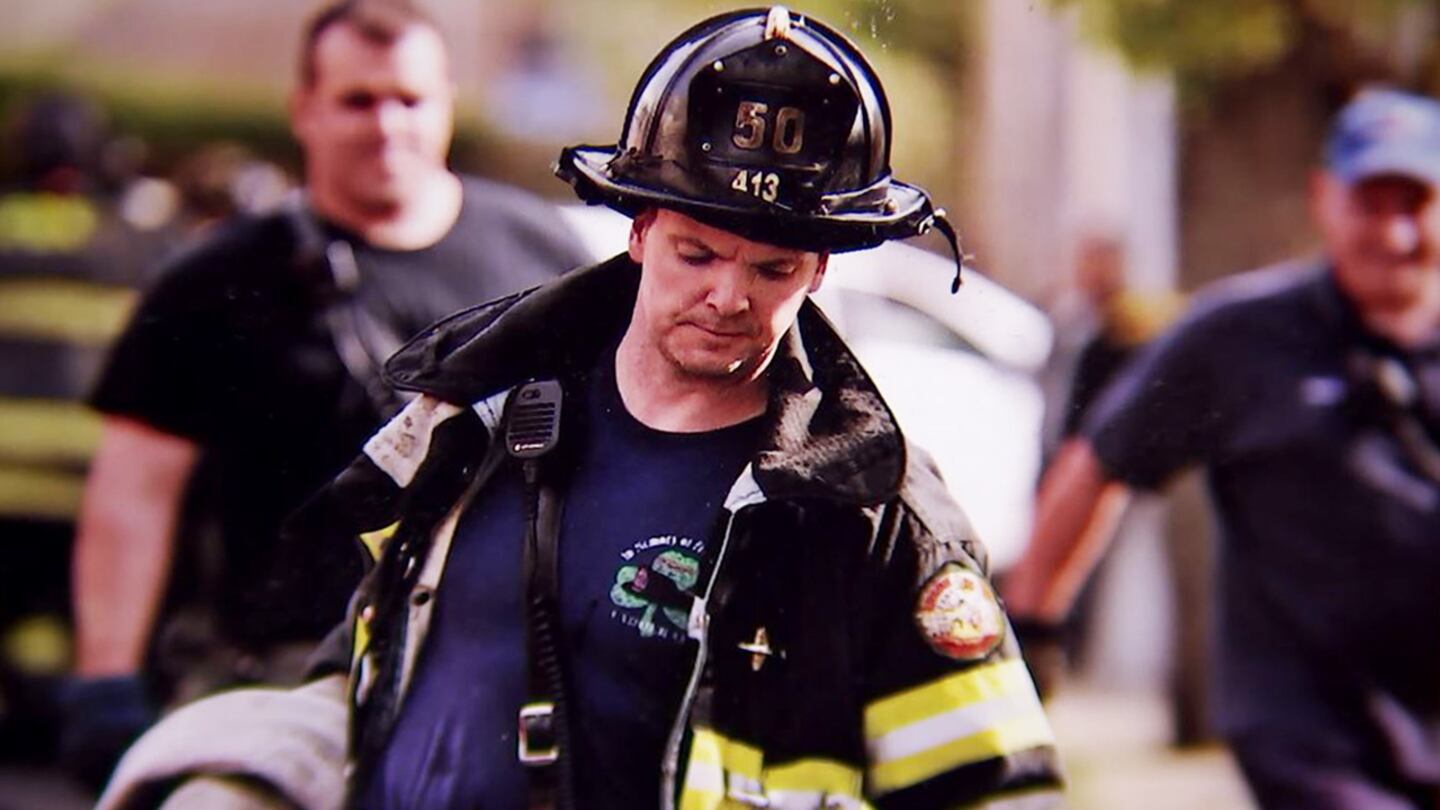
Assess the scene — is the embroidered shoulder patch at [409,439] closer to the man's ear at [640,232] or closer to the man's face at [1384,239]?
the man's ear at [640,232]

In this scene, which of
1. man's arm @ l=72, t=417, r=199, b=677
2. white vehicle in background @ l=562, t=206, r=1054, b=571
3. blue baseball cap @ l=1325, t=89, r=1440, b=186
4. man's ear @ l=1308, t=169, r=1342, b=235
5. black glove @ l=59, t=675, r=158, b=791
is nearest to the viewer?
white vehicle in background @ l=562, t=206, r=1054, b=571

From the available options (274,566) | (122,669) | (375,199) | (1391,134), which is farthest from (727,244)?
(1391,134)

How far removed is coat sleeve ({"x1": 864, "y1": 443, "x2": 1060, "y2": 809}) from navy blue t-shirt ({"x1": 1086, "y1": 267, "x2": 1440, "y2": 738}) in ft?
6.89

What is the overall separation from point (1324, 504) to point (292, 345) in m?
2.16

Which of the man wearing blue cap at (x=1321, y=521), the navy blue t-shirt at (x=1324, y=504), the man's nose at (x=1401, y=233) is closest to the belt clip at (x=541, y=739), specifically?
the man wearing blue cap at (x=1321, y=521)

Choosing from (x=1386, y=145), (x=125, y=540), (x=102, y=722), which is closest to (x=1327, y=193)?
(x=1386, y=145)

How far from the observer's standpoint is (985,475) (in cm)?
463

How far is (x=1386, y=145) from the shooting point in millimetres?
5277

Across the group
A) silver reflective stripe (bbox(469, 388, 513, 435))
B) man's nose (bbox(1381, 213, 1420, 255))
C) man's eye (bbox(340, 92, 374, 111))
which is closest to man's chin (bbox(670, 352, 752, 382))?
silver reflective stripe (bbox(469, 388, 513, 435))

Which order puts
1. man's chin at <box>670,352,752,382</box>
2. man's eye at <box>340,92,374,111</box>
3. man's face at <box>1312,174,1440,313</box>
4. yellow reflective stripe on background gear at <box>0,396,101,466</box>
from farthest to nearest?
yellow reflective stripe on background gear at <box>0,396,101,466</box>, man's face at <box>1312,174,1440,313</box>, man's eye at <box>340,92,374,111</box>, man's chin at <box>670,352,752,382</box>

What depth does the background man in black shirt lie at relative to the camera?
3287 mm

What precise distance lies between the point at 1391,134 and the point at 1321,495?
0.87 meters

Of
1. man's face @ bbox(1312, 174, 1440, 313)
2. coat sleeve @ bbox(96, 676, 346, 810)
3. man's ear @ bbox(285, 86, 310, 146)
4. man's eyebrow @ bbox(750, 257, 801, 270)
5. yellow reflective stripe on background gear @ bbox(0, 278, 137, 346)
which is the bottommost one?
yellow reflective stripe on background gear @ bbox(0, 278, 137, 346)

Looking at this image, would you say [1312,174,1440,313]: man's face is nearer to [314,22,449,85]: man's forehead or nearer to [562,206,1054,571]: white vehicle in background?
[562,206,1054,571]: white vehicle in background
